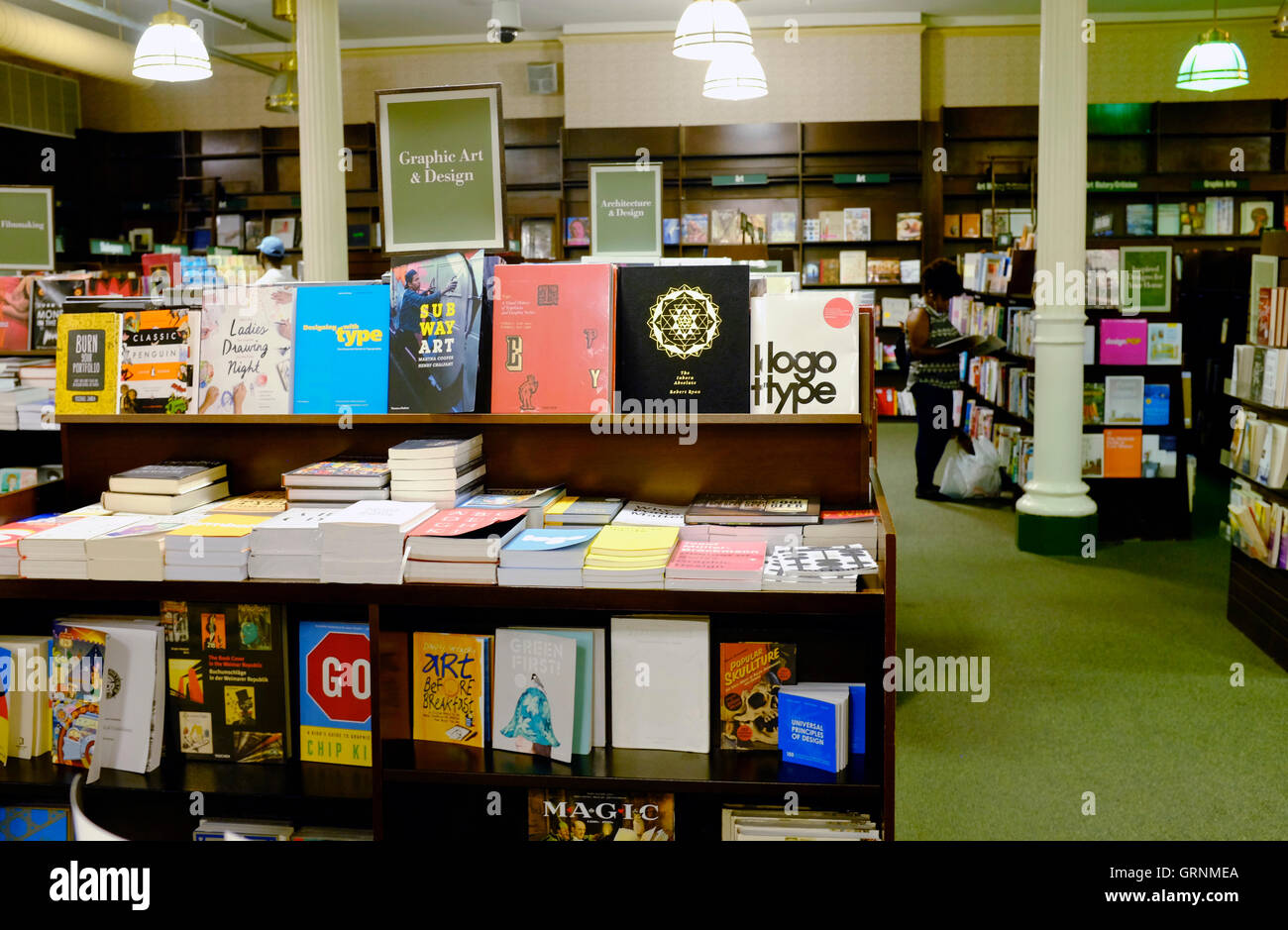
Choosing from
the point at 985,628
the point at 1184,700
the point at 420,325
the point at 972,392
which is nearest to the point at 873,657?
the point at 420,325

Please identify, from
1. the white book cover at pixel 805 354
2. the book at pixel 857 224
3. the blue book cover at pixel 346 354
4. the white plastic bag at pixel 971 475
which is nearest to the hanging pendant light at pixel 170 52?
the blue book cover at pixel 346 354

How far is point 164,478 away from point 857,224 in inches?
383

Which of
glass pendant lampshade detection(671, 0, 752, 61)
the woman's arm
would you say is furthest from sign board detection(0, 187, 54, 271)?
the woman's arm

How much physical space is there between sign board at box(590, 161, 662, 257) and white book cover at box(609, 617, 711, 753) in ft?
12.1

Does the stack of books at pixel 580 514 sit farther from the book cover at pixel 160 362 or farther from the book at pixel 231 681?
the book cover at pixel 160 362

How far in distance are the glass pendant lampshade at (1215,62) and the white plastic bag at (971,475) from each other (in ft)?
9.12

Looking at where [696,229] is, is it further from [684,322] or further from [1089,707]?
[684,322]

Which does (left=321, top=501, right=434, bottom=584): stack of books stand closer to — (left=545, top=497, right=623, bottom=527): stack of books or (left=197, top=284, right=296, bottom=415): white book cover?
(left=545, top=497, right=623, bottom=527): stack of books

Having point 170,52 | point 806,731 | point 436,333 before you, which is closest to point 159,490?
point 436,333

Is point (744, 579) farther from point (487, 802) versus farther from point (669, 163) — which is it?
point (669, 163)

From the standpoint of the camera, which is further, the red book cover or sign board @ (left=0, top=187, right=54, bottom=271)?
sign board @ (left=0, top=187, right=54, bottom=271)

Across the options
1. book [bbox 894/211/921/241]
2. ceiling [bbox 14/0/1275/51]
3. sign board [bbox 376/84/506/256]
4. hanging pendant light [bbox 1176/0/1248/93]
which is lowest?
sign board [bbox 376/84/506/256]

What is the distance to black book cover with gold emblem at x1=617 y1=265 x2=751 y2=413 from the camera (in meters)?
2.62

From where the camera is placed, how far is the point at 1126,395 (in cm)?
627
